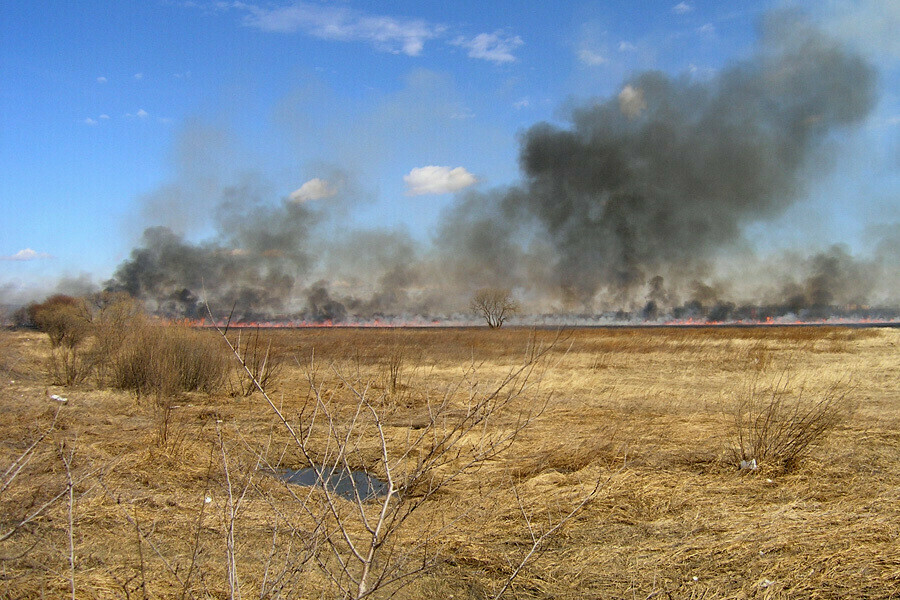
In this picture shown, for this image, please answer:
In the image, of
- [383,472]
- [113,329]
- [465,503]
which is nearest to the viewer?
[465,503]

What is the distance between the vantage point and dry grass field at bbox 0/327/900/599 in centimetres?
406

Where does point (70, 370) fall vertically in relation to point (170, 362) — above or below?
below

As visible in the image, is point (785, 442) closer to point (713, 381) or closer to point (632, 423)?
point (632, 423)

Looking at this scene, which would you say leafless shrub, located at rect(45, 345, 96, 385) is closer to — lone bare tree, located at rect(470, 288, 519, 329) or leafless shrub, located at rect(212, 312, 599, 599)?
leafless shrub, located at rect(212, 312, 599, 599)

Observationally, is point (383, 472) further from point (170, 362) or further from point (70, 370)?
point (70, 370)

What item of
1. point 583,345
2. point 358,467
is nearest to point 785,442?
point 358,467

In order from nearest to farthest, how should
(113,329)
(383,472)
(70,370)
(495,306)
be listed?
(383,472)
(70,370)
(113,329)
(495,306)

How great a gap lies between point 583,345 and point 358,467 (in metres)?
21.4

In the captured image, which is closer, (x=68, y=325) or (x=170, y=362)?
(x=170, y=362)

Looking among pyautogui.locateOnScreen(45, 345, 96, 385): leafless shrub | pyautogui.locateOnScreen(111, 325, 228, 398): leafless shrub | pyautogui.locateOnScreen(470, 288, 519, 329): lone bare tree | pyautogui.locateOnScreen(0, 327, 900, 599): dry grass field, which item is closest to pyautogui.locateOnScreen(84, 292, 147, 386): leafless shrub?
pyautogui.locateOnScreen(45, 345, 96, 385): leafless shrub

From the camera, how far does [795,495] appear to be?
6.52 m

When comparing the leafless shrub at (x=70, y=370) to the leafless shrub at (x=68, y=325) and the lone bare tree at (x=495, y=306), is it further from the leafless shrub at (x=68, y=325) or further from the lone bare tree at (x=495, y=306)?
the lone bare tree at (x=495, y=306)

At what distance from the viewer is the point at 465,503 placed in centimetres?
662

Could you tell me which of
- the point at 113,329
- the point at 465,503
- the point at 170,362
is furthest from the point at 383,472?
the point at 113,329
